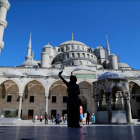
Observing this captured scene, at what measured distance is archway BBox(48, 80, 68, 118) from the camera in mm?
19047

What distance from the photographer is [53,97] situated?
1948 cm

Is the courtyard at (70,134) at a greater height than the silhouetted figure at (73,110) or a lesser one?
lesser

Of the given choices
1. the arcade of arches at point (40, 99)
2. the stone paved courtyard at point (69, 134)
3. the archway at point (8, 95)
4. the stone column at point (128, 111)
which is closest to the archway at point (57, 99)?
the arcade of arches at point (40, 99)

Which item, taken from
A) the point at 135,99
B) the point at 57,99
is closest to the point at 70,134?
the point at 57,99

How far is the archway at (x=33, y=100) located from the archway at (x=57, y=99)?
99 cm

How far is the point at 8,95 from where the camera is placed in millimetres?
19078

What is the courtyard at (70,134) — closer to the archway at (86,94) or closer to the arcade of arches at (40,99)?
the arcade of arches at (40,99)

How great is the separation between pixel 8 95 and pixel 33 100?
3.18 meters

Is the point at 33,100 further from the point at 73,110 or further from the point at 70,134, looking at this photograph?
the point at 70,134

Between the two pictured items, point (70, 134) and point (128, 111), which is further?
point (128, 111)

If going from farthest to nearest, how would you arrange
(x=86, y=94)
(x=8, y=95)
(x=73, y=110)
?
1. (x=8, y=95)
2. (x=86, y=94)
3. (x=73, y=110)

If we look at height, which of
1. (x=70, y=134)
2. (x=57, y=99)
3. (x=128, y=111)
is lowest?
(x=70, y=134)

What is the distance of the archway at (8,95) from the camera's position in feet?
61.2

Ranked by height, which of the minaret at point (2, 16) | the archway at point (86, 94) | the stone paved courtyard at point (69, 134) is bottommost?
the stone paved courtyard at point (69, 134)
